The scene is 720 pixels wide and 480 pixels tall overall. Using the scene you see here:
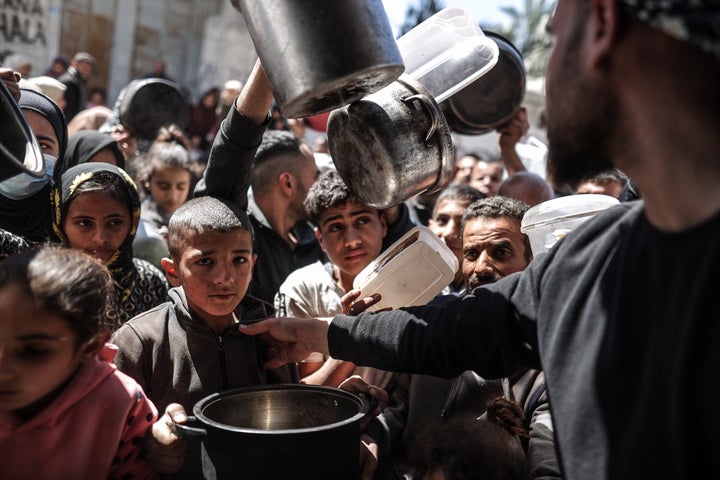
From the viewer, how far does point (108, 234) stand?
9.53 feet

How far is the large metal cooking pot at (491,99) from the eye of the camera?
3877 millimetres

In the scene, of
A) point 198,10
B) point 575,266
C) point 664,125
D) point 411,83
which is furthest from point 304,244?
point 198,10

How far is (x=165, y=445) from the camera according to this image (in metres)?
1.82

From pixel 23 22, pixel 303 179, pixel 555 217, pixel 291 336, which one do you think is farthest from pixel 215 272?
pixel 23 22

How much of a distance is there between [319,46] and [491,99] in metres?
2.34

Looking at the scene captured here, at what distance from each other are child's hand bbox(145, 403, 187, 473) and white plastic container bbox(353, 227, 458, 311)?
0.91m

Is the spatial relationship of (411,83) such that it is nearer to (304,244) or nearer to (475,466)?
(475,466)

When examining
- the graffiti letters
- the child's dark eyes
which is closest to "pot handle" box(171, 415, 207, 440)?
the child's dark eyes

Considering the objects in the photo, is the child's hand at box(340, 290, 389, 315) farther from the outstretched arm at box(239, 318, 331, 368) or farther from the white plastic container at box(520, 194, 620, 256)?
the white plastic container at box(520, 194, 620, 256)

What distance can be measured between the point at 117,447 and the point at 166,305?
29.8 inches

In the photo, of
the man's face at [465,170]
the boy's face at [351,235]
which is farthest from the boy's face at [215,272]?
the man's face at [465,170]

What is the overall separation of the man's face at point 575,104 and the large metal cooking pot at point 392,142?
0.78m

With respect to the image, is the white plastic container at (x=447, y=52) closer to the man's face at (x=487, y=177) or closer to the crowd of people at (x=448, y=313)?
the crowd of people at (x=448, y=313)

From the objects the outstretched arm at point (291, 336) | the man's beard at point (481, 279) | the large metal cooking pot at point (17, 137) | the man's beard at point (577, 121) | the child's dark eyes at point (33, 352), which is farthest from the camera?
the man's beard at point (481, 279)
